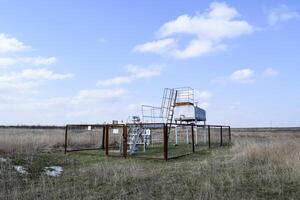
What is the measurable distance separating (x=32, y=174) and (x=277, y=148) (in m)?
10.6

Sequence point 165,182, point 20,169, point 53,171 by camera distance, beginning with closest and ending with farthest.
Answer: point 165,182 < point 20,169 < point 53,171

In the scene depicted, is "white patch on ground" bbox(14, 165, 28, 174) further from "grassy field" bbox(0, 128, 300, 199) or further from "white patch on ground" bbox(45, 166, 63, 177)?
"white patch on ground" bbox(45, 166, 63, 177)

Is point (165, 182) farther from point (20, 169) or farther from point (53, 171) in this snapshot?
point (20, 169)

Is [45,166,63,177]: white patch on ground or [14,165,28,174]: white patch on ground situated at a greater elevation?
[14,165,28,174]: white patch on ground

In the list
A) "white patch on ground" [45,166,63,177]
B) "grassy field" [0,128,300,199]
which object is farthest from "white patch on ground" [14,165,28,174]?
"white patch on ground" [45,166,63,177]

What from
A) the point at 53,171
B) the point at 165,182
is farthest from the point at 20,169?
the point at 165,182

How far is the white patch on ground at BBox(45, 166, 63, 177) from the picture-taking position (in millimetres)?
13132

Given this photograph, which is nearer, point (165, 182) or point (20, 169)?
point (165, 182)

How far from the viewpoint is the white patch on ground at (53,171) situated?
43.1ft

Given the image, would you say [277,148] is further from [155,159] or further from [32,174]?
[32,174]

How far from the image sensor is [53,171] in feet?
45.4

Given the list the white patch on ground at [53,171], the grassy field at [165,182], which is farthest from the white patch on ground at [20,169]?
the white patch on ground at [53,171]

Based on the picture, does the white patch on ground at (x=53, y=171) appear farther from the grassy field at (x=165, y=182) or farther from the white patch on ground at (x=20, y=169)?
the white patch on ground at (x=20, y=169)

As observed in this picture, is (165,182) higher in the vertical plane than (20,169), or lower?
lower
